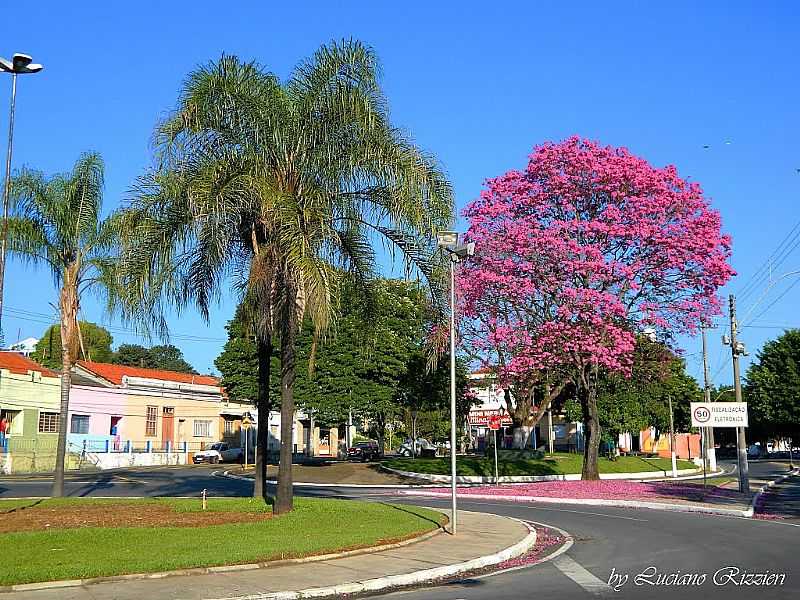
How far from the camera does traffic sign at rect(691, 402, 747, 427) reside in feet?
99.8

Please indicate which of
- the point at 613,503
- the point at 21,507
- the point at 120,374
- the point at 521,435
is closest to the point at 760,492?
the point at 613,503

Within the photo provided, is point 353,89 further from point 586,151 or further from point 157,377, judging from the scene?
point 157,377

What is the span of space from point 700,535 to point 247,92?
1365 centimetres

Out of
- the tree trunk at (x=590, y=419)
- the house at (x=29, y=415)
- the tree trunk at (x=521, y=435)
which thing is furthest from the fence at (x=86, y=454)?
the tree trunk at (x=590, y=419)

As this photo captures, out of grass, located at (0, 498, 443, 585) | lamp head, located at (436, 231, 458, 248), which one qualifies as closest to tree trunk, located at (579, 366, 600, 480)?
grass, located at (0, 498, 443, 585)

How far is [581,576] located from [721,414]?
2080 centimetres

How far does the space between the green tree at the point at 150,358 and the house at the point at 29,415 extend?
173 ft

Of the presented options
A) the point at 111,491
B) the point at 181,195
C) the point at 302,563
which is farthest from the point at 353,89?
the point at 111,491

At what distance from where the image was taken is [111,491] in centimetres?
3086

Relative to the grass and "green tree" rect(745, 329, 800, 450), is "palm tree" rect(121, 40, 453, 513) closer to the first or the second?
the grass

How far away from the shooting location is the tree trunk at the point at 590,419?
3369cm

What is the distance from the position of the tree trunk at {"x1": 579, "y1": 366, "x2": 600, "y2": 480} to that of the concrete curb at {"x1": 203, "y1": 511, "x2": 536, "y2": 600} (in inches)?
774

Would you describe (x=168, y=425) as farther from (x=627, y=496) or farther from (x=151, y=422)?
(x=627, y=496)

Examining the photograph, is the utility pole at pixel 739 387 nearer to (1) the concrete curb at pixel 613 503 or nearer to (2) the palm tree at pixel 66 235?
(1) the concrete curb at pixel 613 503
